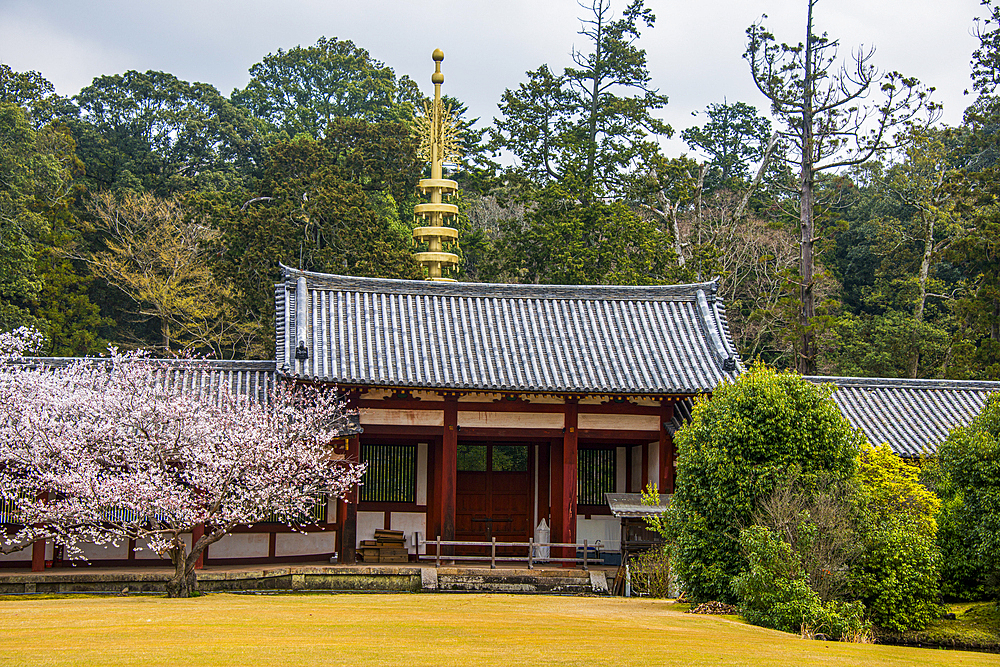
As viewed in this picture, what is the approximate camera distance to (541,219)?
35.8m

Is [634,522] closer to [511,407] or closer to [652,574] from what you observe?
[652,574]

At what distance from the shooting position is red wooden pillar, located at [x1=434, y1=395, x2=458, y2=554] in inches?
804

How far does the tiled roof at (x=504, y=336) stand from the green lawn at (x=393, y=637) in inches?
231

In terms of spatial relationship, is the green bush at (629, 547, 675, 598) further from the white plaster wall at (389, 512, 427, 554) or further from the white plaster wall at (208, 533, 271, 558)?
the white plaster wall at (208, 533, 271, 558)

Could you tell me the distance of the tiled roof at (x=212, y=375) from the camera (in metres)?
20.5

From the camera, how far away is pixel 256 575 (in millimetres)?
18719

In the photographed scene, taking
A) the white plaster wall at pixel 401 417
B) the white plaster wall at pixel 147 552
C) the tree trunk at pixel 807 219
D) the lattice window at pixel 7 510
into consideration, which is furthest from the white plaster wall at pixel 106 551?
the tree trunk at pixel 807 219

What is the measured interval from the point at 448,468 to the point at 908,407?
1159cm

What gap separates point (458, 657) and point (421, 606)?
209 inches

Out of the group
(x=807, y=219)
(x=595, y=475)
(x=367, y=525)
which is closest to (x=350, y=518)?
(x=367, y=525)

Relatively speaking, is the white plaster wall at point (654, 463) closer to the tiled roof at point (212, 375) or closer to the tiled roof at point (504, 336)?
the tiled roof at point (504, 336)

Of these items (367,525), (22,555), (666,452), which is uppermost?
(666,452)

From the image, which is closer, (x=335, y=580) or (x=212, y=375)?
(x=335, y=580)

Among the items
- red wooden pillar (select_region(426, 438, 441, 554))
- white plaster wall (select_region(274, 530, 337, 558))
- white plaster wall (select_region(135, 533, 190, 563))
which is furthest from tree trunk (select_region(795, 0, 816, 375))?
white plaster wall (select_region(135, 533, 190, 563))
